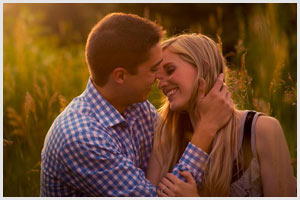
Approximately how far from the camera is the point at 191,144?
261cm

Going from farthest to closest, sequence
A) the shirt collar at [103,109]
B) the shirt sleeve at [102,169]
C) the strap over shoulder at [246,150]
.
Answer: the shirt collar at [103,109] → the strap over shoulder at [246,150] → the shirt sleeve at [102,169]

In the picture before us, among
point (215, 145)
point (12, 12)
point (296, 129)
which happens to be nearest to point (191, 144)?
point (215, 145)

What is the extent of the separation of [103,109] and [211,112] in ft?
2.12

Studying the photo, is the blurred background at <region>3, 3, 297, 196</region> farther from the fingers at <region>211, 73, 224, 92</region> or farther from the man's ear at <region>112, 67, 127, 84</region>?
the man's ear at <region>112, 67, 127, 84</region>

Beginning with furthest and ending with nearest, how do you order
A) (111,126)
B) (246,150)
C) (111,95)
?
1. (111,95)
2. (111,126)
3. (246,150)

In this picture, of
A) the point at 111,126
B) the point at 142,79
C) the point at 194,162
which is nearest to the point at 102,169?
the point at 111,126

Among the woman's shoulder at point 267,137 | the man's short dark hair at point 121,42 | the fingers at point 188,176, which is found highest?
the man's short dark hair at point 121,42

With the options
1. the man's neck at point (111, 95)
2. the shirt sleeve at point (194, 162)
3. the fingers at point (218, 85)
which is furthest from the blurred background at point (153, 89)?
the shirt sleeve at point (194, 162)

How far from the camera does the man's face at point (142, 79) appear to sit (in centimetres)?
276

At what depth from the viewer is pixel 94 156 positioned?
→ 2480 mm

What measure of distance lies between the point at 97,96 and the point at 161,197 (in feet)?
2.39

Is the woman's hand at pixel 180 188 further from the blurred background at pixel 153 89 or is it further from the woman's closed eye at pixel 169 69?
the blurred background at pixel 153 89

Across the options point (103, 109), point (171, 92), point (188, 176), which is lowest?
point (188, 176)

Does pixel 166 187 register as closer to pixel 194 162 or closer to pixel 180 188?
pixel 180 188
